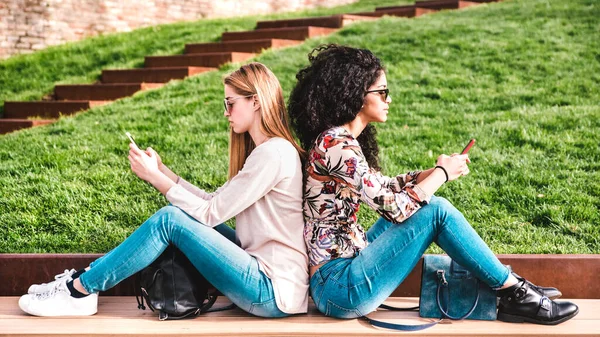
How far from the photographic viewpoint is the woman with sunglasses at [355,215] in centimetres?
322

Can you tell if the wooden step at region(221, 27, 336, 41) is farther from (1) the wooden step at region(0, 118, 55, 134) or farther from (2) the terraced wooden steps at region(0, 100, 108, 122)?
(1) the wooden step at region(0, 118, 55, 134)

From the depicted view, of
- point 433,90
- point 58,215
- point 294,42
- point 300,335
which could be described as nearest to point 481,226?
point 300,335

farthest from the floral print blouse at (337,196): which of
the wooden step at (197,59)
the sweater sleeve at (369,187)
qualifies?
the wooden step at (197,59)

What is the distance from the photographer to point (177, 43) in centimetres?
1208

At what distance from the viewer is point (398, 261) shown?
325 centimetres

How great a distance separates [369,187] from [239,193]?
0.60m

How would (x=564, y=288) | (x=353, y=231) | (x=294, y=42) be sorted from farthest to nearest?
(x=294, y=42)
(x=564, y=288)
(x=353, y=231)

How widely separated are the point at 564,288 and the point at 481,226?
3.35 ft

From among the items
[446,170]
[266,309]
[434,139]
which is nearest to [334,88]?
[446,170]

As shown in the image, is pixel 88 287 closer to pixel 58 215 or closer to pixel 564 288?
pixel 58 215

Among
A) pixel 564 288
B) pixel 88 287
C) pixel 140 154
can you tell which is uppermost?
pixel 140 154

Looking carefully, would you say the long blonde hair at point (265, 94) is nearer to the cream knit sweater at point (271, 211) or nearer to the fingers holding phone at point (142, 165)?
the cream knit sweater at point (271, 211)

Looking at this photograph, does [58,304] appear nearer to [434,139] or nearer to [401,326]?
[401,326]

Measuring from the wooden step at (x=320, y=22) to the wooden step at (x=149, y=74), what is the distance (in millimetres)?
2767
